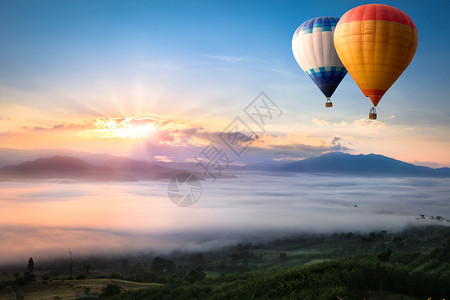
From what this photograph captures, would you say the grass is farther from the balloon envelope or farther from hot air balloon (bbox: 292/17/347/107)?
the balloon envelope

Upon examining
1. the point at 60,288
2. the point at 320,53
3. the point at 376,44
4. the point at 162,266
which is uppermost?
the point at 320,53

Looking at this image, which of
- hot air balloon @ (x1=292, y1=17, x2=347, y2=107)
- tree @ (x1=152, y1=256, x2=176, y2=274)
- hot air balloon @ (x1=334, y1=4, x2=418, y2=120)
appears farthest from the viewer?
tree @ (x1=152, y1=256, x2=176, y2=274)

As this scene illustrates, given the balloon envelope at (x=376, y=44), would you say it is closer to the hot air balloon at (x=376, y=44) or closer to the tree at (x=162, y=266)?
the hot air balloon at (x=376, y=44)

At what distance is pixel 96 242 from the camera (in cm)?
16300

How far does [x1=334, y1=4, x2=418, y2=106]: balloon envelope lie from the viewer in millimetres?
27469

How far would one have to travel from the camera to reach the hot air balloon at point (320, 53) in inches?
1316

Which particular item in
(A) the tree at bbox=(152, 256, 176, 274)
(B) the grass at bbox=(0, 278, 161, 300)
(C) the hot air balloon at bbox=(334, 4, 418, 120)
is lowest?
(A) the tree at bbox=(152, 256, 176, 274)

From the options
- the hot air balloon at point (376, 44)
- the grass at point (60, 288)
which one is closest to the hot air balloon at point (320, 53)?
the hot air balloon at point (376, 44)

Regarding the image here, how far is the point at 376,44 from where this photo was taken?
27625 millimetres

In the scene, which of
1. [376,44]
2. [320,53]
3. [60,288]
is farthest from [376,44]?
[60,288]

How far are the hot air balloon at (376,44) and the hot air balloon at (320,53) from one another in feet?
12.7

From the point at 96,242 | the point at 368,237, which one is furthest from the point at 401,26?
the point at 96,242

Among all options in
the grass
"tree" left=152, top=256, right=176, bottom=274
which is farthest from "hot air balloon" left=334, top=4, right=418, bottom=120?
"tree" left=152, top=256, right=176, bottom=274

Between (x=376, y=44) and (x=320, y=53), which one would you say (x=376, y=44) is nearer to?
(x=376, y=44)
